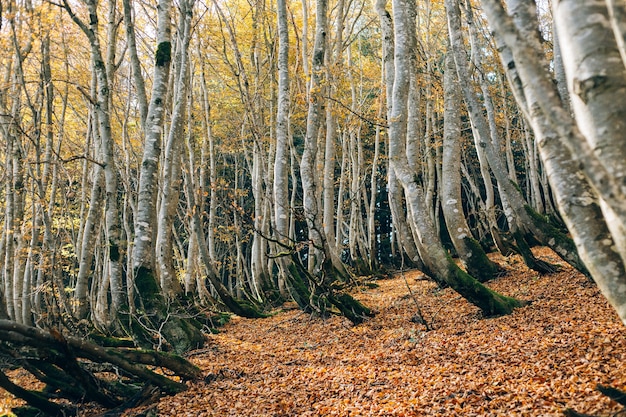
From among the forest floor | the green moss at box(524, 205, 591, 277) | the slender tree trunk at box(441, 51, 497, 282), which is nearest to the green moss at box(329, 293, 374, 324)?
the forest floor

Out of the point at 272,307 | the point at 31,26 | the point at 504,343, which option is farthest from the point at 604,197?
the point at 272,307

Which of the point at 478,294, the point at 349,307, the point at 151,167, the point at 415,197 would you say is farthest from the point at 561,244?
the point at 151,167

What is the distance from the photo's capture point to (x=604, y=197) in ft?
5.76

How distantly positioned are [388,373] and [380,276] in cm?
1119

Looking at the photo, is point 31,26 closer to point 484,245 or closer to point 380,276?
point 380,276

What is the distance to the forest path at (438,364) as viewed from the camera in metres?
3.75

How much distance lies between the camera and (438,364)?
4996 millimetres

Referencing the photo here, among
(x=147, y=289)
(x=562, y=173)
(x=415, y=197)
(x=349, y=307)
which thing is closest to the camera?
(x=562, y=173)

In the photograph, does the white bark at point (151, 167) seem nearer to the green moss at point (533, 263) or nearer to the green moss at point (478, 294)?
the green moss at point (478, 294)

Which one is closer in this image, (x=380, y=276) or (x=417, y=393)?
(x=417, y=393)

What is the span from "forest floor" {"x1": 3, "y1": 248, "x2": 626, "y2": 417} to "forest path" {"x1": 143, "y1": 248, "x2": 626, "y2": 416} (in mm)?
13

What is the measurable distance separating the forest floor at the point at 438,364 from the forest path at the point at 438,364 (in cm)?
1

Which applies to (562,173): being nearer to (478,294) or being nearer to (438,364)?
(438,364)

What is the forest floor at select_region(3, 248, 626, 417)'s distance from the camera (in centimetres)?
374
